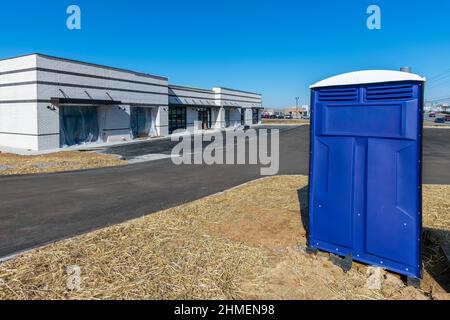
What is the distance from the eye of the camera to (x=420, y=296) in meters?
3.55

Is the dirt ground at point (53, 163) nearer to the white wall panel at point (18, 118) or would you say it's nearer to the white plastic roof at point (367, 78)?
the white wall panel at point (18, 118)

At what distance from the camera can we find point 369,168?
4055mm

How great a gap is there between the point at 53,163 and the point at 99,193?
7.65 m

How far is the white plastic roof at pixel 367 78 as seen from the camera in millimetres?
3713

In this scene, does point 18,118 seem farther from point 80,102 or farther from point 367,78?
point 367,78

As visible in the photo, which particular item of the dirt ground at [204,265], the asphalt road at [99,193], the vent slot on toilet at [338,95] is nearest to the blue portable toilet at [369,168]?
the vent slot on toilet at [338,95]

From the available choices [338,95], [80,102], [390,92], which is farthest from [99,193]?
[80,102]

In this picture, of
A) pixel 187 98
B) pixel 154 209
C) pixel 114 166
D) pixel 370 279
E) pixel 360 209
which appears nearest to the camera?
pixel 370 279
